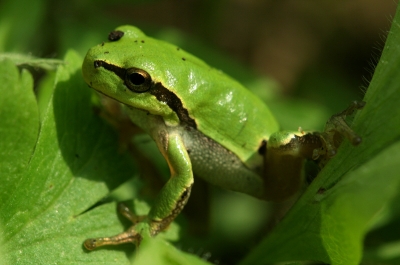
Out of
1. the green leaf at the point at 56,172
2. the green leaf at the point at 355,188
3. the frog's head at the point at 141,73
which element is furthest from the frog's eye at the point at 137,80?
the green leaf at the point at 355,188

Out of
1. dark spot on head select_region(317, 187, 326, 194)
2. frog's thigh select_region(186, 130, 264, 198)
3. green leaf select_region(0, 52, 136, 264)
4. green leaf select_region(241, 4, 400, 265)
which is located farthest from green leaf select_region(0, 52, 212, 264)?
dark spot on head select_region(317, 187, 326, 194)

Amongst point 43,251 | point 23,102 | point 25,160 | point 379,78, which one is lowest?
point 43,251

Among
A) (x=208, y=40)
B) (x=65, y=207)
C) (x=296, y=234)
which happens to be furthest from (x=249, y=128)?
(x=208, y=40)

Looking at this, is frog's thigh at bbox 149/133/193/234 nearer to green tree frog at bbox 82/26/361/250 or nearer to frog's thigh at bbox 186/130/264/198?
green tree frog at bbox 82/26/361/250

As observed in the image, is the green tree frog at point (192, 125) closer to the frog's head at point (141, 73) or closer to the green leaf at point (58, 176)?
the frog's head at point (141, 73)

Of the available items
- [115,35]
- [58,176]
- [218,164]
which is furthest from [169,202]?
[115,35]

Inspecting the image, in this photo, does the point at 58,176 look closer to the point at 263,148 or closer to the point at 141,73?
the point at 141,73

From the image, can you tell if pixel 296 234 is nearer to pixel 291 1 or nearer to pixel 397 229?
pixel 397 229
